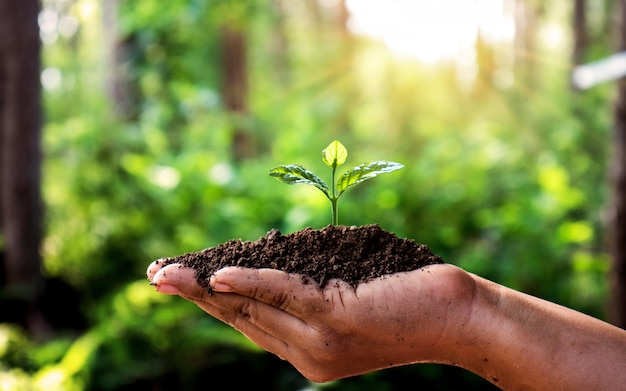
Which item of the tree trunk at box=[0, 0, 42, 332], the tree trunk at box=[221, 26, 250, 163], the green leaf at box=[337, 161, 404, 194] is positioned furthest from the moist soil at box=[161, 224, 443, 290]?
the tree trunk at box=[221, 26, 250, 163]

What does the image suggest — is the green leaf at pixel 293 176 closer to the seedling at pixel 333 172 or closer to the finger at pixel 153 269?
the seedling at pixel 333 172

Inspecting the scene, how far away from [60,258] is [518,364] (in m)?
4.43

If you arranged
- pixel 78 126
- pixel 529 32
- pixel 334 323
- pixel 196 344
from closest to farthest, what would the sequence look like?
pixel 334 323, pixel 196 344, pixel 78 126, pixel 529 32

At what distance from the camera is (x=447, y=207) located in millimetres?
4926

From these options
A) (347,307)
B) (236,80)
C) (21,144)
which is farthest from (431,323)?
(236,80)

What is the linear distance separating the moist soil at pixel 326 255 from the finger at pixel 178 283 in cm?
2

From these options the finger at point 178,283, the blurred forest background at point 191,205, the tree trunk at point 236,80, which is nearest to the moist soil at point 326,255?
the finger at point 178,283

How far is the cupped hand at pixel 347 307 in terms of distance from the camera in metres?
1.32

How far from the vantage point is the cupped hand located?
1.32 m

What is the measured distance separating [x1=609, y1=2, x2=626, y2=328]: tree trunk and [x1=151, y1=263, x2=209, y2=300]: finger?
11.8ft

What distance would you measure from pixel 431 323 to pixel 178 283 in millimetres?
557

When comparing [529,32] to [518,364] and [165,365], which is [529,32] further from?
[518,364]

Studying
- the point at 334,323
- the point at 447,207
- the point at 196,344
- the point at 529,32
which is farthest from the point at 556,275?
the point at 529,32

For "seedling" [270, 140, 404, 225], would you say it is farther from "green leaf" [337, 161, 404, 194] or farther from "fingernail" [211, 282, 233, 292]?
"fingernail" [211, 282, 233, 292]
